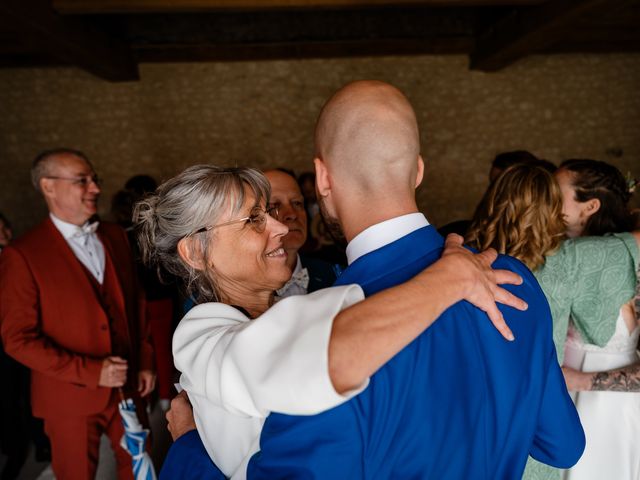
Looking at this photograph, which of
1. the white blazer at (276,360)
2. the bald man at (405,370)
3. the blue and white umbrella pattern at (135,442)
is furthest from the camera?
the blue and white umbrella pattern at (135,442)

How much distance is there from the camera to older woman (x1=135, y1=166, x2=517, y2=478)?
2.25 feet

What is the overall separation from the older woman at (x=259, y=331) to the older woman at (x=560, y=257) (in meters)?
0.99

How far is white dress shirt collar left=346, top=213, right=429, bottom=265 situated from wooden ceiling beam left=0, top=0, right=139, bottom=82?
12.8 ft

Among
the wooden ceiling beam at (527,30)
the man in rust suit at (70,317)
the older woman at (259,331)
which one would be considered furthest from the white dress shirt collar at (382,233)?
the wooden ceiling beam at (527,30)

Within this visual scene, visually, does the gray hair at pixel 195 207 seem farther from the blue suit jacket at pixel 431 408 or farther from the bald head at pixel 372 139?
the blue suit jacket at pixel 431 408

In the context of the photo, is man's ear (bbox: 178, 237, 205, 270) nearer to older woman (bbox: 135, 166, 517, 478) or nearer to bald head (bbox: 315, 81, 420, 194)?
older woman (bbox: 135, 166, 517, 478)

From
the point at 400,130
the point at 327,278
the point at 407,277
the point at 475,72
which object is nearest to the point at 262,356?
the point at 407,277

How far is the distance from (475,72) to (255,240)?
7.00 m

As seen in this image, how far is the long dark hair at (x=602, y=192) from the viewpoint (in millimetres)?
2242

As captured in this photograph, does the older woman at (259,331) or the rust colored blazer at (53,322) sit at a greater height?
the older woman at (259,331)

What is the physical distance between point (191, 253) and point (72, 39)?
436 centimetres

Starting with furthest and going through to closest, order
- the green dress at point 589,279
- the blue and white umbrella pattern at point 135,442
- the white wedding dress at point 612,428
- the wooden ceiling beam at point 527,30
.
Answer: the wooden ceiling beam at point 527,30 → the blue and white umbrella pattern at point 135,442 → the white wedding dress at point 612,428 → the green dress at point 589,279

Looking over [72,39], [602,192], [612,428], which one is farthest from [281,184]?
[72,39]

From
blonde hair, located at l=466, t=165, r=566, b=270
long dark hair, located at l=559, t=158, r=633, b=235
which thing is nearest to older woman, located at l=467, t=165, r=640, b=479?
blonde hair, located at l=466, t=165, r=566, b=270
